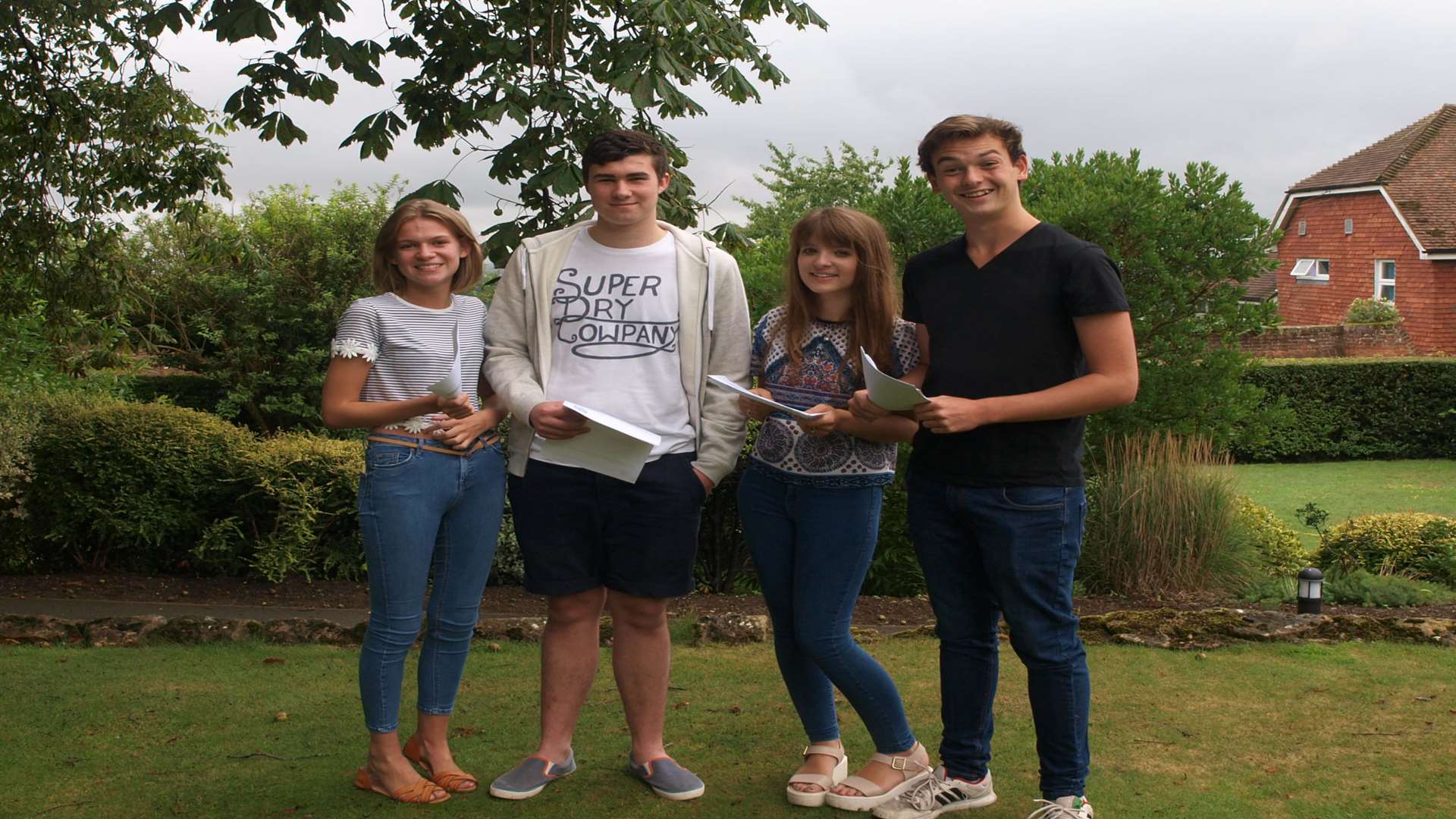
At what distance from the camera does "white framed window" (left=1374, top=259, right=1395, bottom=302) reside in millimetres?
30719

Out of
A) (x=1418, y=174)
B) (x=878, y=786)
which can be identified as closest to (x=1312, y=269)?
(x=1418, y=174)

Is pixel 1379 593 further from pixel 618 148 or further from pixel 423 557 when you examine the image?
pixel 423 557

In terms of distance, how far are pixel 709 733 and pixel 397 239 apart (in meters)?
2.07

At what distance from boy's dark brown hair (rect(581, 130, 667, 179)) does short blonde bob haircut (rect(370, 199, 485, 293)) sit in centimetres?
43

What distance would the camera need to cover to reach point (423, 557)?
3.63 metres

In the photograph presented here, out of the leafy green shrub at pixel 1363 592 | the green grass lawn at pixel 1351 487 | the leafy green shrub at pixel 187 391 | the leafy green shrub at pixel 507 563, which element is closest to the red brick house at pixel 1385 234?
the green grass lawn at pixel 1351 487

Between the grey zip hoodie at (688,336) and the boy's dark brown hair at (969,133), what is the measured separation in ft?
2.18

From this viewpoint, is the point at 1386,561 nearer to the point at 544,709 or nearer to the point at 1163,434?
the point at 1163,434

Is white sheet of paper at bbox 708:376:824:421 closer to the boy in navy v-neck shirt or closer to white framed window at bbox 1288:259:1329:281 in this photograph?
the boy in navy v-neck shirt

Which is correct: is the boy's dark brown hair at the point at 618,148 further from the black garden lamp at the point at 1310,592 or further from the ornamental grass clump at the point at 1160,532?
the ornamental grass clump at the point at 1160,532

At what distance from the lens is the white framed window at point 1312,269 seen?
32969mm

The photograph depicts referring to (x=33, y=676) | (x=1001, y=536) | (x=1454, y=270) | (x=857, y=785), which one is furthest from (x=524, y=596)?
(x=1454, y=270)

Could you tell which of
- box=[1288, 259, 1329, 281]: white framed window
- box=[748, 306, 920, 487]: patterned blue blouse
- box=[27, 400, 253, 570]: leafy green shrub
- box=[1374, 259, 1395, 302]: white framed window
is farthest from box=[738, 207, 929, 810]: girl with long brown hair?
box=[1288, 259, 1329, 281]: white framed window

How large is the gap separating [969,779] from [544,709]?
1291mm
